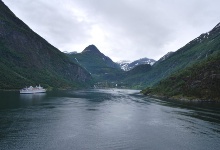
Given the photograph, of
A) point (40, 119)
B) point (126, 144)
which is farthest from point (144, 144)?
point (40, 119)

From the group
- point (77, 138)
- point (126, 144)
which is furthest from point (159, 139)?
point (77, 138)

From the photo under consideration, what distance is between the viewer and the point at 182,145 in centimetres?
7731

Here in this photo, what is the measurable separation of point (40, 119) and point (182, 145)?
6130 centimetres

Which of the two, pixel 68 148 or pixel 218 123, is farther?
pixel 218 123

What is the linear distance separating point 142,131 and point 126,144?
20.0 meters

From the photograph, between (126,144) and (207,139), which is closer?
(126,144)

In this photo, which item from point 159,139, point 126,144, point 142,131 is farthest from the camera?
point 142,131

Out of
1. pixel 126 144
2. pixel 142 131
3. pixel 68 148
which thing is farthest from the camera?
pixel 142 131

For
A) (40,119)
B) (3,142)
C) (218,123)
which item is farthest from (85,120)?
(218,123)

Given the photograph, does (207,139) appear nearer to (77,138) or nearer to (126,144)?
(126,144)

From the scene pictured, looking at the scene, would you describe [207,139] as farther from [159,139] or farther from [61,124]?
[61,124]

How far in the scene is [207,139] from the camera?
83812 millimetres

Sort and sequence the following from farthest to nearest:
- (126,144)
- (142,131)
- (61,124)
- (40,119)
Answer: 1. (40,119)
2. (61,124)
3. (142,131)
4. (126,144)

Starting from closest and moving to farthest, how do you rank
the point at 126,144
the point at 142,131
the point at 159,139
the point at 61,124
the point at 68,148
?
the point at 68,148 < the point at 126,144 < the point at 159,139 < the point at 142,131 < the point at 61,124
